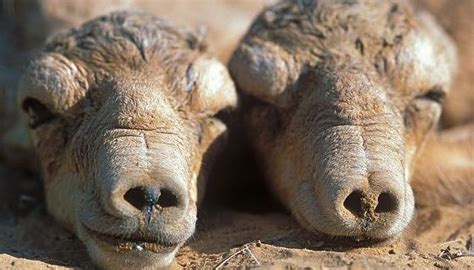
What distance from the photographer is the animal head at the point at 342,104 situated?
15.1 feet

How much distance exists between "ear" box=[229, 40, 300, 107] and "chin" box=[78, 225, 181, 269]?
138cm

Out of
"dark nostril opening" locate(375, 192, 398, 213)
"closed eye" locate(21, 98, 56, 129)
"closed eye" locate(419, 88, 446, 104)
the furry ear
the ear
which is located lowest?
"closed eye" locate(21, 98, 56, 129)

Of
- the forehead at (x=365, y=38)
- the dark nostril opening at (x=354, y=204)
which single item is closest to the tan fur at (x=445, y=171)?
the forehead at (x=365, y=38)

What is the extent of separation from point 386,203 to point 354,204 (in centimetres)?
15

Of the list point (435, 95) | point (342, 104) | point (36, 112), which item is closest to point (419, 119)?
point (435, 95)

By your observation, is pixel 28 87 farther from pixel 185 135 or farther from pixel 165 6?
pixel 165 6

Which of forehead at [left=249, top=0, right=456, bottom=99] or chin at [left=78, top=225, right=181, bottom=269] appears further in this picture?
forehead at [left=249, top=0, right=456, bottom=99]

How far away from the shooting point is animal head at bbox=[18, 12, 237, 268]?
438cm

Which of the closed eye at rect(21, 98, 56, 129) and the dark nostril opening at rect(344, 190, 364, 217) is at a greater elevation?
the dark nostril opening at rect(344, 190, 364, 217)

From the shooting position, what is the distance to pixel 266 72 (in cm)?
562

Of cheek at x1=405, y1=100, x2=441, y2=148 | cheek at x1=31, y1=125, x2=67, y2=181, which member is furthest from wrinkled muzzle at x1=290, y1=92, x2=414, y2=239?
cheek at x1=31, y1=125, x2=67, y2=181

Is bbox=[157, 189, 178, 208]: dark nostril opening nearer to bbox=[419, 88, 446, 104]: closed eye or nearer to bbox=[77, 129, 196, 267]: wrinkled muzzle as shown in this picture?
bbox=[77, 129, 196, 267]: wrinkled muzzle

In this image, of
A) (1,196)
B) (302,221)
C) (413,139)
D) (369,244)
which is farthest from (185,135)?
(1,196)

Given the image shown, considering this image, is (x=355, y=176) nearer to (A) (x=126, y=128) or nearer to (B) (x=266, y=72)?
(A) (x=126, y=128)
